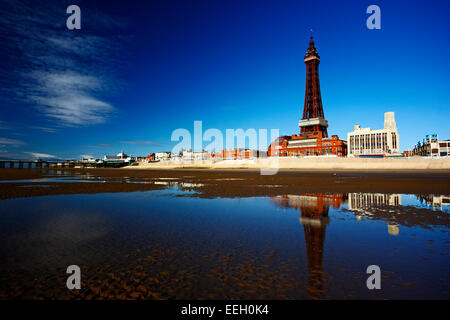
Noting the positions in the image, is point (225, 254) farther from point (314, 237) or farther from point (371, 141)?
point (371, 141)

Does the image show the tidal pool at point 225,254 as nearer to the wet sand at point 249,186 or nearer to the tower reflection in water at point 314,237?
the tower reflection in water at point 314,237

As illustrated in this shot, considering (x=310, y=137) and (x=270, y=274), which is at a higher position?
(x=310, y=137)

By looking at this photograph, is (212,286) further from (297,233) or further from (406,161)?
(406,161)

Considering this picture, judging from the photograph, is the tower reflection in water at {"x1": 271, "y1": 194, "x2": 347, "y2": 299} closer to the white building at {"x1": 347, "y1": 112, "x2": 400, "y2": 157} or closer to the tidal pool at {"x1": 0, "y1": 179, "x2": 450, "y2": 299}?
the tidal pool at {"x1": 0, "y1": 179, "x2": 450, "y2": 299}

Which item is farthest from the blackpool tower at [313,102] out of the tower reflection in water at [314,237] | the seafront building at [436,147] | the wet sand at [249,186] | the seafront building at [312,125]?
the tower reflection in water at [314,237]

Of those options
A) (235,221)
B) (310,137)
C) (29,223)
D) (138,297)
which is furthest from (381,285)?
(310,137)

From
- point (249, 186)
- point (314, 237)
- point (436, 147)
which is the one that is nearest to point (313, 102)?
point (436, 147)
